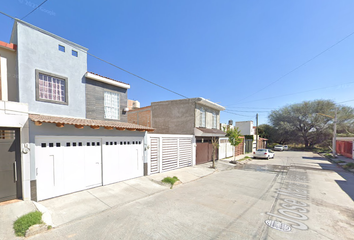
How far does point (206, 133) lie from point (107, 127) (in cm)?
858

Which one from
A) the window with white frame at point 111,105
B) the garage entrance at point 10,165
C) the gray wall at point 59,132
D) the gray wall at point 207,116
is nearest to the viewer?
the garage entrance at point 10,165

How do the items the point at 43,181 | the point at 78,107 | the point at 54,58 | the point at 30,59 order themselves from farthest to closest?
the point at 78,107 → the point at 54,58 → the point at 30,59 → the point at 43,181

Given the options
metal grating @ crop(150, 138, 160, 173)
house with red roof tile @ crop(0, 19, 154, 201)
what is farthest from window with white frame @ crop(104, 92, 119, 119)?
metal grating @ crop(150, 138, 160, 173)

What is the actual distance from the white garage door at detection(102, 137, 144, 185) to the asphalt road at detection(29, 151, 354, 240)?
7.96 feet

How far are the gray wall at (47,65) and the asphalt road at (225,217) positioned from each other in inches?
225

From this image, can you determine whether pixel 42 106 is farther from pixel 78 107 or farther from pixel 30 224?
pixel 30 224

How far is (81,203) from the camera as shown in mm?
5855

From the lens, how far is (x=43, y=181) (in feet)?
19.2

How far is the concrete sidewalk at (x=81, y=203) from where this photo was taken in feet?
15.1

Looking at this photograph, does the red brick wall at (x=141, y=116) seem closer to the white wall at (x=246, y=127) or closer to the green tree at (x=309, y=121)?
the white wall at (x=246, y=127)

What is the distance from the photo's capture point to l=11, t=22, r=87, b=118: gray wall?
702 cm

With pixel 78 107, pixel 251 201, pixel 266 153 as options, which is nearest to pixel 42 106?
pixel 78 107

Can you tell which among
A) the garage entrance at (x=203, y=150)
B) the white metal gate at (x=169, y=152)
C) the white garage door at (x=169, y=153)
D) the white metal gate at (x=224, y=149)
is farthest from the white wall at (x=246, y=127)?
the white garage door at (x=169, y=153)

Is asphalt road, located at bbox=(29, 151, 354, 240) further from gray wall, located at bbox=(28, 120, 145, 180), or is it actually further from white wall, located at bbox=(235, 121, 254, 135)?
white wall, located at bbox=(235, 121, 254, 135)
